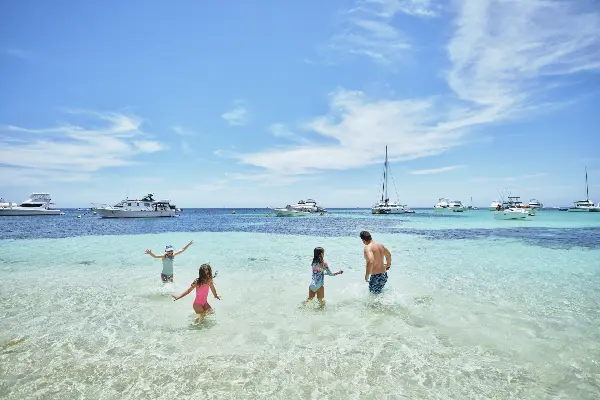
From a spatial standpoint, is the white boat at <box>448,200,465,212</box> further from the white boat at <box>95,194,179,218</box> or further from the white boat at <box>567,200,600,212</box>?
the white boat at <box>95,194,179,218</box>

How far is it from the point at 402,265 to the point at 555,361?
34.6 ft

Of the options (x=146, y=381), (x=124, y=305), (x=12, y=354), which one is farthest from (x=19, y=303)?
(x=146, y=381)

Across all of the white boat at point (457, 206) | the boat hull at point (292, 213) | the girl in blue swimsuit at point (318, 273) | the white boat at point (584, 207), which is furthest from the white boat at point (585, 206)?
the girl in blue swimsuit at point (318, 273)

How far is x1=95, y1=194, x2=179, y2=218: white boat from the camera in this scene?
68.6m

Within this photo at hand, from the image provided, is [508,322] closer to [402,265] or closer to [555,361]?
[555,361]

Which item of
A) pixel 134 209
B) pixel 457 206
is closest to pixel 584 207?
pixel 457 206

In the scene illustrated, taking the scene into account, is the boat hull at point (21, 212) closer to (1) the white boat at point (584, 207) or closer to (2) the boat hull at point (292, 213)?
(2) the boat hull at point (292, 213)

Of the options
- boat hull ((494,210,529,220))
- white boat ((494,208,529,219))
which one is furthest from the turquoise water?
boat hull ((494,210,529,220))

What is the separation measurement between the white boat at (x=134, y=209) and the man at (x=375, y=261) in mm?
70681

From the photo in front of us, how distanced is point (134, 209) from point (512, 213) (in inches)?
2953

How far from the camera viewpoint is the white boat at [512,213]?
5828 centimetres

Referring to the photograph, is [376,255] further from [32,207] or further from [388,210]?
[32,207]

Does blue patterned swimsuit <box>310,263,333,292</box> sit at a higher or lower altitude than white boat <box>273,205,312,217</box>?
lower

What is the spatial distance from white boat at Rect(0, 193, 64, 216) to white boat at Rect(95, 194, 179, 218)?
98.7 ft
